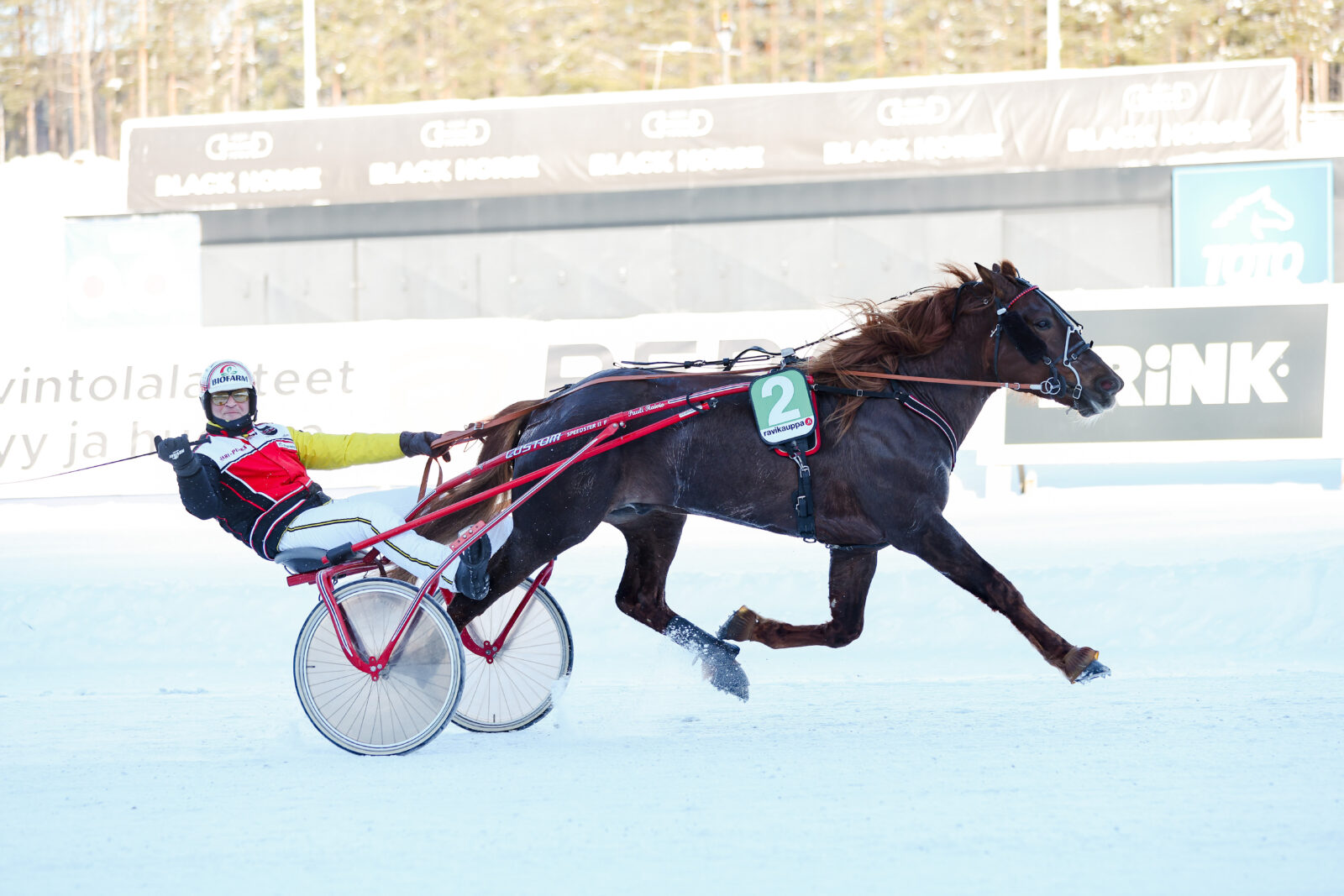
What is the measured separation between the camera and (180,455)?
383 cm

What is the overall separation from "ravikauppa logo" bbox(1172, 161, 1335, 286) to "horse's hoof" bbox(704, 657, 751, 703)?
37.0 ft

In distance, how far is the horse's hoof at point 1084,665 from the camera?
4047mm

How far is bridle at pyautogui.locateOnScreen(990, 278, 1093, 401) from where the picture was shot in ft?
14.5

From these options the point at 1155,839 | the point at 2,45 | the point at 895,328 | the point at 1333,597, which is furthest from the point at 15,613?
the point at 2,45

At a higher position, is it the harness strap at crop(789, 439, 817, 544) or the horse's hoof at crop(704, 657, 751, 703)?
the harness strap at crop(789, 439, 817, 544)

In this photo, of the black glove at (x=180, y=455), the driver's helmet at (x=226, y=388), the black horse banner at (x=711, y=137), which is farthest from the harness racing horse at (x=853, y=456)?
the black horse banner at (x=711, y=137)

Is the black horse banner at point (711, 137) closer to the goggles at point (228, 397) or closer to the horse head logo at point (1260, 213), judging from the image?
the horse head logo at point (1260, 213)

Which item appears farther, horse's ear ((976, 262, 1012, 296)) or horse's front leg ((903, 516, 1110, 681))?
horse's ear ((976, 262, 1012, 296))

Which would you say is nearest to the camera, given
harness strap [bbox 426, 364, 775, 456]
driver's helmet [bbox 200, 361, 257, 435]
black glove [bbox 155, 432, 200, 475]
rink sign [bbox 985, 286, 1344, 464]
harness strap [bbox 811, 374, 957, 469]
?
black glove [bbox 155, 432, 200, 475]

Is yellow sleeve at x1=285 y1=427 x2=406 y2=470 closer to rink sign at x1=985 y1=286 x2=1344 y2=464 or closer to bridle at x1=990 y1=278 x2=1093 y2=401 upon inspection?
bridle at x1=990 y1=278 x2=1093 y2=401

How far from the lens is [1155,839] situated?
3020 mm

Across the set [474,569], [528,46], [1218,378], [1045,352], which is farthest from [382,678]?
[528,46]

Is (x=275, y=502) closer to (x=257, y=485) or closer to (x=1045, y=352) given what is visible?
(x=257, y=485)

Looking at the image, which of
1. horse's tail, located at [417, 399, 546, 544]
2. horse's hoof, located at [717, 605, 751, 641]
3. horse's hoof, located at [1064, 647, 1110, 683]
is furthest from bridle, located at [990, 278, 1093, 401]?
horse's tail, located at [417, 399, 546, 544]
